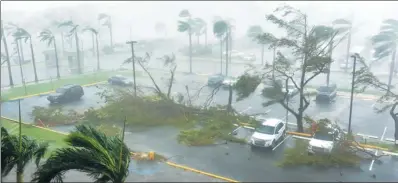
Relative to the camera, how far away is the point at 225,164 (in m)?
10.0

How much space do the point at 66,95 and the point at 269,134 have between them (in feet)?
35.5

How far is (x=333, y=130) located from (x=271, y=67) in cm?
314

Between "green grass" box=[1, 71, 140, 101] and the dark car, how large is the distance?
250 centimetres

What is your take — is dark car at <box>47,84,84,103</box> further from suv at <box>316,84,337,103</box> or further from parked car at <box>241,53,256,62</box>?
parked car at <box>241,53,256,62</box>

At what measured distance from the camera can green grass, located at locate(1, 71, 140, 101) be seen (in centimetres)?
1972

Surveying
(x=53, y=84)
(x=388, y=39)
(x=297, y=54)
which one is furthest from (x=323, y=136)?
(x=53, y=84)

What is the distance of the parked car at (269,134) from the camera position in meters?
11.1

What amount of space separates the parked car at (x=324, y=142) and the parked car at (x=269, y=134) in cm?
106

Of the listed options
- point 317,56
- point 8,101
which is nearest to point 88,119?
point 8,101

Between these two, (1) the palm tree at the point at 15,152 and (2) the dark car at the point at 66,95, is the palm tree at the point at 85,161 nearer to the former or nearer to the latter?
(1) the palm tree at the point at 15,152

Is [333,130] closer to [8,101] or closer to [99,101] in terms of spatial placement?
[99,101]

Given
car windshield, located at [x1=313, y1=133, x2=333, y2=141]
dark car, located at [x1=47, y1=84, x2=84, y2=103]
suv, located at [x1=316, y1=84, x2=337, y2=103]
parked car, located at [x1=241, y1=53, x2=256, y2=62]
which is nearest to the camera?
car windshield, located at [x1=313, y1=133, x2=333, y2=141]

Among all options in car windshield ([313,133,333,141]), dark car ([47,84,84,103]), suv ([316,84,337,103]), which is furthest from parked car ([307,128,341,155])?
dark car ([47,84,84,103])

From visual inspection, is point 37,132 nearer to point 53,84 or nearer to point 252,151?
point 252,151
